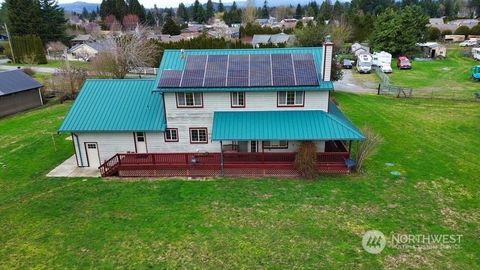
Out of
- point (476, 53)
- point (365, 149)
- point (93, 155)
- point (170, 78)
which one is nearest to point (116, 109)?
point (93, 155)

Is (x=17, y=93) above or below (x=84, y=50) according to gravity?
below

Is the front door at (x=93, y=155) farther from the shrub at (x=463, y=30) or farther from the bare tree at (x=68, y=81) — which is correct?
the shrub at (x=463, y=30)

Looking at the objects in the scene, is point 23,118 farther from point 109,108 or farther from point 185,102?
point 185,102

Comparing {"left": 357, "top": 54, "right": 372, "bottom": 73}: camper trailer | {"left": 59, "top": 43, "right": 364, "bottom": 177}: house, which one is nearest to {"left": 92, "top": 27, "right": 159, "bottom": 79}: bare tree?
{"left": 59, "top": 43, "right": 364, "bottom": 177}: house

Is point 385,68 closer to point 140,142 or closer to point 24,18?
point 140,142

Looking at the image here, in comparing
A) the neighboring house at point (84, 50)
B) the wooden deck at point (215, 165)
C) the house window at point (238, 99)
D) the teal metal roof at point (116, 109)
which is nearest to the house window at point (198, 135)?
the wooden deck at point (215, 165)

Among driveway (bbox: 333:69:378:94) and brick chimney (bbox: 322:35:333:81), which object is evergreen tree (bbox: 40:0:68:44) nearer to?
driveway (bbox: 333:69:378:94)

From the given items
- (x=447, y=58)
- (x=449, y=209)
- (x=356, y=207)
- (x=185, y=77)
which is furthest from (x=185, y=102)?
(x=447, y=58)
